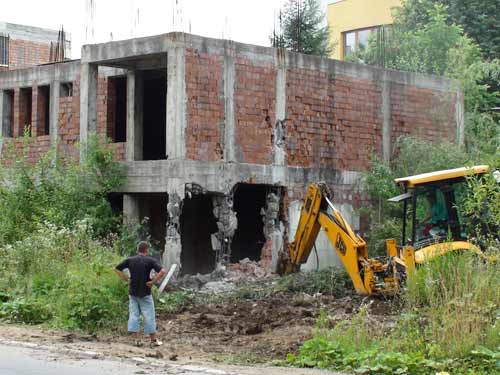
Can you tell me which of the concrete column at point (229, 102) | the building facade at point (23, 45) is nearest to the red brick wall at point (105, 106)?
the concrete column at point (229, 102)

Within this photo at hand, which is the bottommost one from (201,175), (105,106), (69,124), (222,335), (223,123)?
(222,335)

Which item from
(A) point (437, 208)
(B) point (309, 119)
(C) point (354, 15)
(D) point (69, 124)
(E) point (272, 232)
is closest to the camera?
(A) point (437, 208)

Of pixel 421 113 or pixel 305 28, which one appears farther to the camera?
pixel 305 28

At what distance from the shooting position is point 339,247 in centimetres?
2056

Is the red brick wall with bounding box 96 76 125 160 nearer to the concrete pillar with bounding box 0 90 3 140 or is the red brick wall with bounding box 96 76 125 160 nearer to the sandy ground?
the concrete pillar with bounding box 0 90 3 140

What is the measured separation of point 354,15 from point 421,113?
24.0 meters

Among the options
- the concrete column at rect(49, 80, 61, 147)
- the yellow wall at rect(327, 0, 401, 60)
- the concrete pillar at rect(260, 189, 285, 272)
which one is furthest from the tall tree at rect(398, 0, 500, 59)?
the concrete column at rect(49, 80, 61, 147)

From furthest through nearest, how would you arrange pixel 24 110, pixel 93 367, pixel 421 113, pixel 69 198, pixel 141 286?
1. pixel 421 113
2. pixel 24 110
3. pixel 69 198
4. pixel 141 286
5. pixel 93 367

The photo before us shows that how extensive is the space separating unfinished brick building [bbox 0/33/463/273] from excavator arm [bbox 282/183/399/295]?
1914 millimetres

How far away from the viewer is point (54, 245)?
2061 centimetres

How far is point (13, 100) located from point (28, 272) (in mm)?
9383

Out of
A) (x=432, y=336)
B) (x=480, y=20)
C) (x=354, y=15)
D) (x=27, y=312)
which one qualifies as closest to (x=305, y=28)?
(x=480, y=20)

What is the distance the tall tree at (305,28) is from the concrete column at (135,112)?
51.2ft

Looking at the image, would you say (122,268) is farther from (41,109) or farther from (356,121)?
(41,109)
